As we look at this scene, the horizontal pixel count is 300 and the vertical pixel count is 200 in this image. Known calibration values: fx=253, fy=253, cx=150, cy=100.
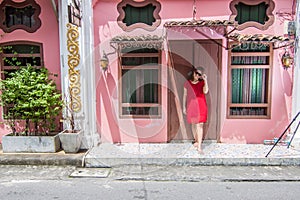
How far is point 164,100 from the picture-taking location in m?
6.11

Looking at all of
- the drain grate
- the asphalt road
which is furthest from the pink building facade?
the asphalt road

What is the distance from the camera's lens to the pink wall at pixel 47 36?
5.93m

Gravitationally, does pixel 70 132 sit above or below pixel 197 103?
below

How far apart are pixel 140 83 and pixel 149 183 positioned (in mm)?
2590

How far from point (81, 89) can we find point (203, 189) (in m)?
3.30

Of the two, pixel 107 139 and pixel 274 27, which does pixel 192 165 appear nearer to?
pixel 107 139

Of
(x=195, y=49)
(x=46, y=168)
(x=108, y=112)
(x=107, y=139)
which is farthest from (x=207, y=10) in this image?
(x=46, y=168)

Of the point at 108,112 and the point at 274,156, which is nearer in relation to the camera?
the point at 274,156

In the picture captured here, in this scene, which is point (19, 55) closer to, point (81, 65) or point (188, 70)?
point (81, 65)

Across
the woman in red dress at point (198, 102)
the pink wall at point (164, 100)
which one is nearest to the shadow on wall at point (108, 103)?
the pink wall at point (164, 100)

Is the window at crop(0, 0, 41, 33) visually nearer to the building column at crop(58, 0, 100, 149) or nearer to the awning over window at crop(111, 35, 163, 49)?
the building column at crop(58, 0, 100, 149)

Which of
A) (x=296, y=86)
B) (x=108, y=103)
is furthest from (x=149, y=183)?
(x=296, y=86)

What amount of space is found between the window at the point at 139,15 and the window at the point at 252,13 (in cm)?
177

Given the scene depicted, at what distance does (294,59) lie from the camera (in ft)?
18.9
